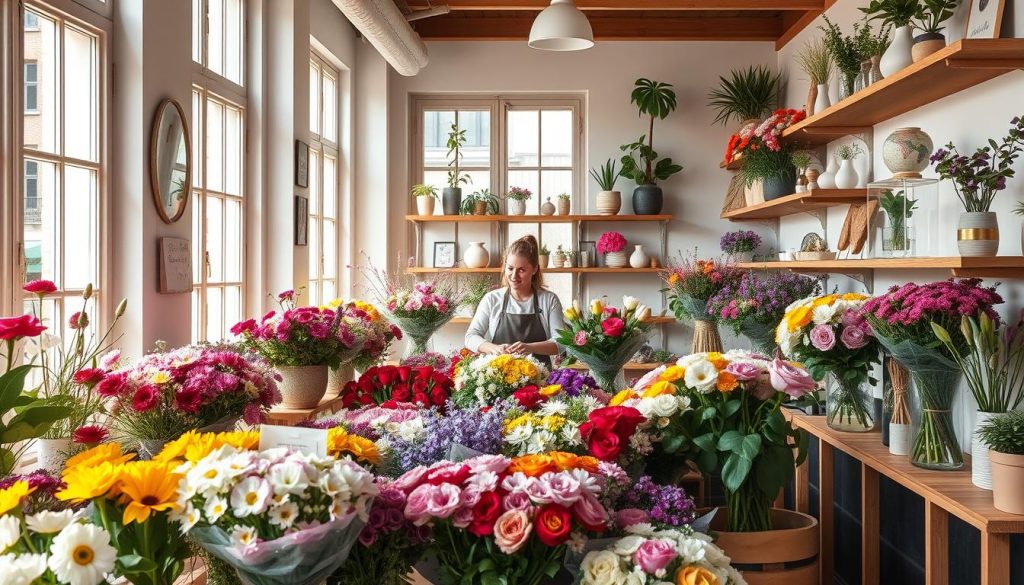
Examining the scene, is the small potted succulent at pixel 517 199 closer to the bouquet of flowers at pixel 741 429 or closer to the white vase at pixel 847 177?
the white vase at pixel 847 177

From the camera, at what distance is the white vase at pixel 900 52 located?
3234mm

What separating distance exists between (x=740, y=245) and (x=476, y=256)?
5.90ft

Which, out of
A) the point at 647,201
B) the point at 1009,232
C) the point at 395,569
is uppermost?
the point at 647,201

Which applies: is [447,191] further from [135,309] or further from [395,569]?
[395,569]

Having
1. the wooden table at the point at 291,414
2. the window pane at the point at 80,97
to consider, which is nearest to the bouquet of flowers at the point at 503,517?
the wooden table at the point at 291,414

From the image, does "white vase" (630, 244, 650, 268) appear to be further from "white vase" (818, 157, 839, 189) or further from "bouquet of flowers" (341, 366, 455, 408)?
"bouquet of flowers" (341, 366, 455, 408)

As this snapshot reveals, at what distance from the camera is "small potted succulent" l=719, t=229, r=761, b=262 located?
6.02 m

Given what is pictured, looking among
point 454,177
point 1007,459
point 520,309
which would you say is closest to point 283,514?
point 1007,459

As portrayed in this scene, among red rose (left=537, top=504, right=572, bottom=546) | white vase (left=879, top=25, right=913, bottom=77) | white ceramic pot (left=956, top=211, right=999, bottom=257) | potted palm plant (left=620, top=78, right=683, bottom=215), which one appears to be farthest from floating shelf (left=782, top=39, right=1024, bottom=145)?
red rose (left=537, top=504, right=572, bottom=546)

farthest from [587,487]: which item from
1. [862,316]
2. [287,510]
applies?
[862,316]

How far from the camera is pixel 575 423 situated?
1.63 m

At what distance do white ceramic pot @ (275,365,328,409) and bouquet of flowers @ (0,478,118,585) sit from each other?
2016 millimetres

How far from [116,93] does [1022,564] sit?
9.64 feet

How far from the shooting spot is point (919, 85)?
3215mm
